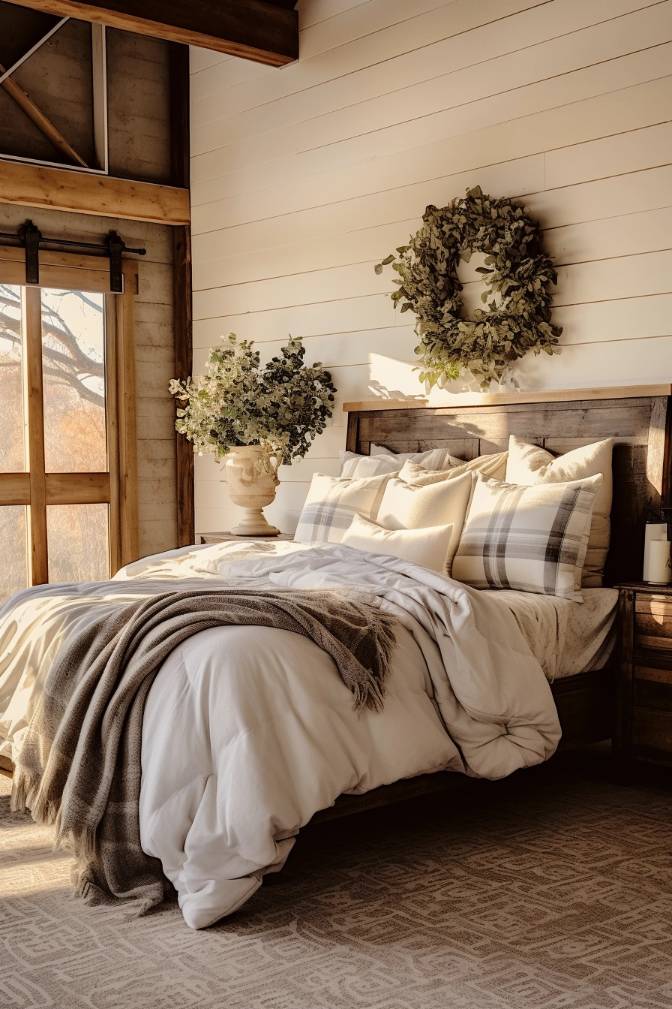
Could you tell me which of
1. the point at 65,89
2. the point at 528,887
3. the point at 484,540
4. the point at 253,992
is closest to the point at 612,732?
the point at 484,540

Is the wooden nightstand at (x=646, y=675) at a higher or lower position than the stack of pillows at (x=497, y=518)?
lower

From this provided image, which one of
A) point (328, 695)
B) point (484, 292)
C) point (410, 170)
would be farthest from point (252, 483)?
point (328, 695)

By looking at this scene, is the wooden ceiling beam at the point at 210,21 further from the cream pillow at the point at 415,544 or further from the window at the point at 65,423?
the cream pillow at the point at 415,544

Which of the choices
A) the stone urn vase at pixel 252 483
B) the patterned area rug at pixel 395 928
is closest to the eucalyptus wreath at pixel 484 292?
the stone urn vase at pixel 252 483

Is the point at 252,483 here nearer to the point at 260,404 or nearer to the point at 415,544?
the point at 260,404

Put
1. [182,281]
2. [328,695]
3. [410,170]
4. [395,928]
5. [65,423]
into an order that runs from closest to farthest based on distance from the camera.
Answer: [395,928]
[328,695]
[410,170]
[65,423]
[182,281]

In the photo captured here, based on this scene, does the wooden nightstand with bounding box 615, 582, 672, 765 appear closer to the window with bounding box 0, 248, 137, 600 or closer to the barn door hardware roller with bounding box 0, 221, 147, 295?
the window with bounding box 0, 248, 137, 600

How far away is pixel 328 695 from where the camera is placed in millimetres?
2959

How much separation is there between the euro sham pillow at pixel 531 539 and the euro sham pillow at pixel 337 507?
53 cm

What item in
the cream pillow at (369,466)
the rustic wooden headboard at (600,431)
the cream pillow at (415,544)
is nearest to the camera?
the cream pillow at (415,544)

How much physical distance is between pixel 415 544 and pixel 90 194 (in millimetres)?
3272

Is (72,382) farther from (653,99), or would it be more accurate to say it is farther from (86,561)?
(653,99)

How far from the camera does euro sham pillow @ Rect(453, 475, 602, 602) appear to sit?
3.93 meters

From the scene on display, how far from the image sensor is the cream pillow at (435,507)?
4.23 metres
